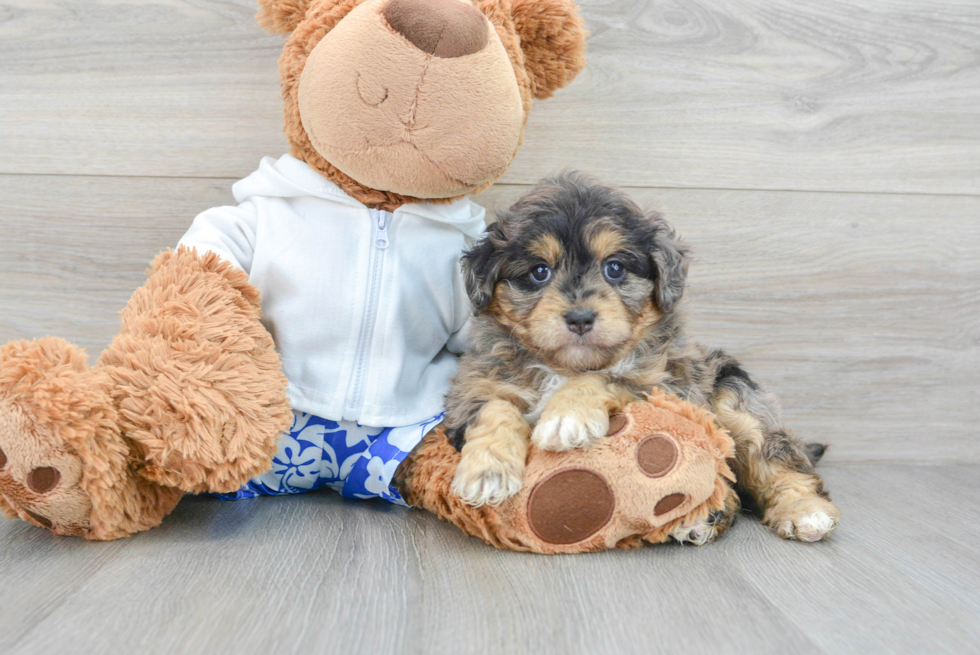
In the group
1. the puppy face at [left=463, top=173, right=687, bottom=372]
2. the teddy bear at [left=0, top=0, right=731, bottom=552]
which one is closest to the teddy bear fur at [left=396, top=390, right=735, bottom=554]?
the teddy bear at [left=0, top=0, right=731, bottom=552]

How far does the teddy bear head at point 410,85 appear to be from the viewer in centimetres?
159

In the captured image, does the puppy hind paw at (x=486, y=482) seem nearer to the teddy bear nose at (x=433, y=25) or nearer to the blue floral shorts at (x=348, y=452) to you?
the blue floral shorts at (x=348, y=452)

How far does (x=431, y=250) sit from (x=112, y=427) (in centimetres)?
85

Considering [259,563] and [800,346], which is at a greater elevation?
[800,346]

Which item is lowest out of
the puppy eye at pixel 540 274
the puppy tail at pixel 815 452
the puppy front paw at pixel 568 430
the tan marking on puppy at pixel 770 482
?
the puppy tail at pixel 815 452

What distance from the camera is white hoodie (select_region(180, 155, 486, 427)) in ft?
6.03

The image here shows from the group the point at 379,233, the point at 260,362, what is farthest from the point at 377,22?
the point at 260,362

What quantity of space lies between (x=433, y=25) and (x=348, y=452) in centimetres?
104

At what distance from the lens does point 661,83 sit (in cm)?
237

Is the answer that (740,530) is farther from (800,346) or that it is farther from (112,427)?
(112,427)

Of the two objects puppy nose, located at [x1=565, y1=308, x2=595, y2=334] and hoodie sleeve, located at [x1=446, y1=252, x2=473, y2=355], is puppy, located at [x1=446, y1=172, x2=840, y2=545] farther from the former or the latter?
hoodie sleeve, located at [x1=446, y1=252, x2=473, y2=355]

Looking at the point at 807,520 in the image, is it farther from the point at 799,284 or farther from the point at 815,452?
the point at 799,284

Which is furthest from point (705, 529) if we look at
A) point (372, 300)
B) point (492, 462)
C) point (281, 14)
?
point (281, 14)

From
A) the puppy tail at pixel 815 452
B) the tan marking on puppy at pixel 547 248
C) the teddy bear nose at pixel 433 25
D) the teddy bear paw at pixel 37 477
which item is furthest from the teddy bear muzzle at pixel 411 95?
the puppy tail at pixel 815 452
